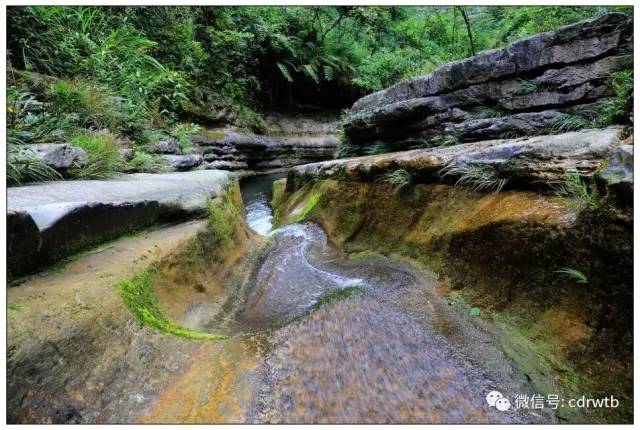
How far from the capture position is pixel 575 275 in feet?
6.66

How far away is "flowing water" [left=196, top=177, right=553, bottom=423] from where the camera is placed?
5.52 feet

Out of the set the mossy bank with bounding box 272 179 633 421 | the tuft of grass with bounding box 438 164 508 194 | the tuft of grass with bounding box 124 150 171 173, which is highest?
the tuft of grass with bounding box 124 150 171 173

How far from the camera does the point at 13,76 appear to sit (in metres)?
3.97

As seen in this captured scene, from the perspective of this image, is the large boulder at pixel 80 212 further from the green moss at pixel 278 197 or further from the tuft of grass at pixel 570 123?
the tuft of grass at pixel 570 123

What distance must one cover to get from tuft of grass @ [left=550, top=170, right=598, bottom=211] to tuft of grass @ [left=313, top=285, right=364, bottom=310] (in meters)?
1.64

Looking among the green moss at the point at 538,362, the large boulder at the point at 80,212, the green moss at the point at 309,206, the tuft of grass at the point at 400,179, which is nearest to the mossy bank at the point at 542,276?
the green moss at the point at 538,362

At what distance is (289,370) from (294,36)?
1461 cm

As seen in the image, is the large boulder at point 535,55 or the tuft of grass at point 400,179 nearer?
the tuft of grass at point 400,179

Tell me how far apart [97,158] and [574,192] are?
4.41 meters

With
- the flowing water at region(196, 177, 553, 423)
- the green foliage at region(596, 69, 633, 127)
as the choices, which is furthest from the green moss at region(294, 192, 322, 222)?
the green foliage at region(596, 69, 633, 127)

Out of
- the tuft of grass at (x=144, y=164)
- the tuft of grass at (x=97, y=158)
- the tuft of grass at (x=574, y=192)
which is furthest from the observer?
the tuft of grass at (x=144, y=164)

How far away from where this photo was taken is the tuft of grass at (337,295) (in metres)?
2.70

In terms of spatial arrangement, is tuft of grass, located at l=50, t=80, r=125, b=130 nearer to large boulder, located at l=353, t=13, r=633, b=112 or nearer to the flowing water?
the flowing water

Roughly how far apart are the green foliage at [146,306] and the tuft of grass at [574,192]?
2.44 metres
